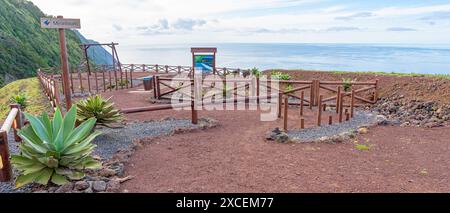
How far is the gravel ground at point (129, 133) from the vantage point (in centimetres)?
587

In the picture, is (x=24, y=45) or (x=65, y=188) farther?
(x=24, y=45)

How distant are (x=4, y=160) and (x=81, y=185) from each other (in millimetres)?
1031

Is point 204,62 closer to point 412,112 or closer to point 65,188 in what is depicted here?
point 412,112

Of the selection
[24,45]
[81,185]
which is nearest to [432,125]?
[81,185]

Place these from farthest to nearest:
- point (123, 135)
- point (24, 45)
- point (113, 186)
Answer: point (24, 45) → point (123, 135) → point (113, 186)

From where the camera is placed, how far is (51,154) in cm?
394

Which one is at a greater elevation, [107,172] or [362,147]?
[107,172]

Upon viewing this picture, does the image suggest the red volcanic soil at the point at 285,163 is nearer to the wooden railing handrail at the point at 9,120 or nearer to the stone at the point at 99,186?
the stone at the point at 99,186

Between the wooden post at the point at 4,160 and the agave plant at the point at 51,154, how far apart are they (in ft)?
0.49

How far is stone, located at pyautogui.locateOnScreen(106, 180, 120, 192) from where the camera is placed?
4017 mm

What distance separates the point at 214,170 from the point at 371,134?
466 cm

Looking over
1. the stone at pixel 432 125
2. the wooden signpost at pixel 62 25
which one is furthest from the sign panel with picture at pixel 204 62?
the wooden signpost at pixel 62 25

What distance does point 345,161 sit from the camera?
5.62 metres

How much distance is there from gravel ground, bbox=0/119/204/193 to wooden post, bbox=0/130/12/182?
0.09 m
